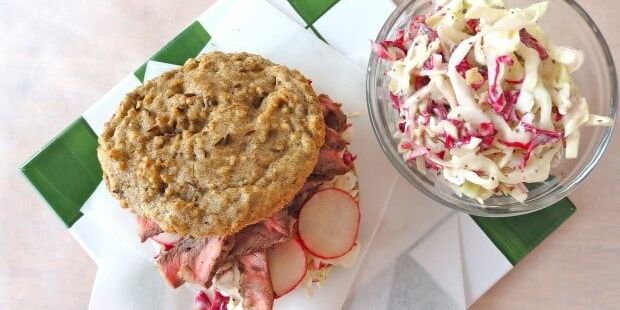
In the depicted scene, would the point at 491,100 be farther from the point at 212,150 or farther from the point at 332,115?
the point at 212,150

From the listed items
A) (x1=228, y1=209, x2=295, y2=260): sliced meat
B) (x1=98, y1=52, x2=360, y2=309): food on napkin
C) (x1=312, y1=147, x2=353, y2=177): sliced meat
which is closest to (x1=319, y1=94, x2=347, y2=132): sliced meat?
(x1=98, y1=52, x2=360, y2=309): food on napkin

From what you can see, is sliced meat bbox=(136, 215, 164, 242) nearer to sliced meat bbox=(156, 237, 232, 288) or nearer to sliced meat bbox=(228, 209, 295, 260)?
sliced meat bbox=(156, 237, 232, 288)

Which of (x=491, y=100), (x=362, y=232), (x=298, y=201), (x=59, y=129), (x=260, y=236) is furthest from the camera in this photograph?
(x=59, y=129)

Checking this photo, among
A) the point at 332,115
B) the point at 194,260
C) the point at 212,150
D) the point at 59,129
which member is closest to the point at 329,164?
the point at 332,115

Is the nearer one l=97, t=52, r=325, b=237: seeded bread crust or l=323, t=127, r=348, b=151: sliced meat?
l=97, t=52, r=325, b=237: seeded bread crust

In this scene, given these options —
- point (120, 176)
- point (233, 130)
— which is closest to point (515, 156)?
point (233, 130)

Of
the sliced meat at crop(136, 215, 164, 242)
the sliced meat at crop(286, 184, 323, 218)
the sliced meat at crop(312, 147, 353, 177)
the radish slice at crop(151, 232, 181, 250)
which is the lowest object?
the sliced meat at crop(286, 184, 323, 218)
